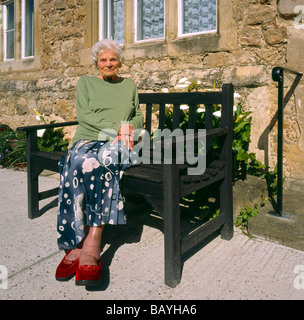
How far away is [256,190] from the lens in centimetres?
292

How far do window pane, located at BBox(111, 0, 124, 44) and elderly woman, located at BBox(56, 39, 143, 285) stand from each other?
2490 millimetres

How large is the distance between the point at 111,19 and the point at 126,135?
320cm

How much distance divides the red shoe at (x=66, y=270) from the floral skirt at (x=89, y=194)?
0.41 feet

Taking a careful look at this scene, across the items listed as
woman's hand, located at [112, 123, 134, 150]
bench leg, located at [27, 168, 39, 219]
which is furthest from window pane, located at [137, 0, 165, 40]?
bench leg, located at [27, 168, 39, 219]

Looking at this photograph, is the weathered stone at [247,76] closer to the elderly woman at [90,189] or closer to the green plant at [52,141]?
the elderly woman at [90,189]

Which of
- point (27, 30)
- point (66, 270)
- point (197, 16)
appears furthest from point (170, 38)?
point (27, 30)

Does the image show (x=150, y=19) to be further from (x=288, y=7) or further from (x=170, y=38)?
(x=288, y=7)

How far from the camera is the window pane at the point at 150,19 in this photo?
4.27 metres

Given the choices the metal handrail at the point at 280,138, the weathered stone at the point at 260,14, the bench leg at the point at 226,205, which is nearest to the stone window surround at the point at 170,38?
the weathered stone at the point at 260,14

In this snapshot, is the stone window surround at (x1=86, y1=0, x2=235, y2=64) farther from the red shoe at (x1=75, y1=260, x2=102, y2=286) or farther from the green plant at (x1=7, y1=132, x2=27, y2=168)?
the red shoe at (x1=75, y1=260, x2=102, y2=286)

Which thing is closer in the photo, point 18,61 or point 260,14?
point 260,14

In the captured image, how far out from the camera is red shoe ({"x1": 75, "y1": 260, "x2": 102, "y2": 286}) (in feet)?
6.15

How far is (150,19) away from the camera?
172 inches

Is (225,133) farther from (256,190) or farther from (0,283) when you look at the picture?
(0,283)
